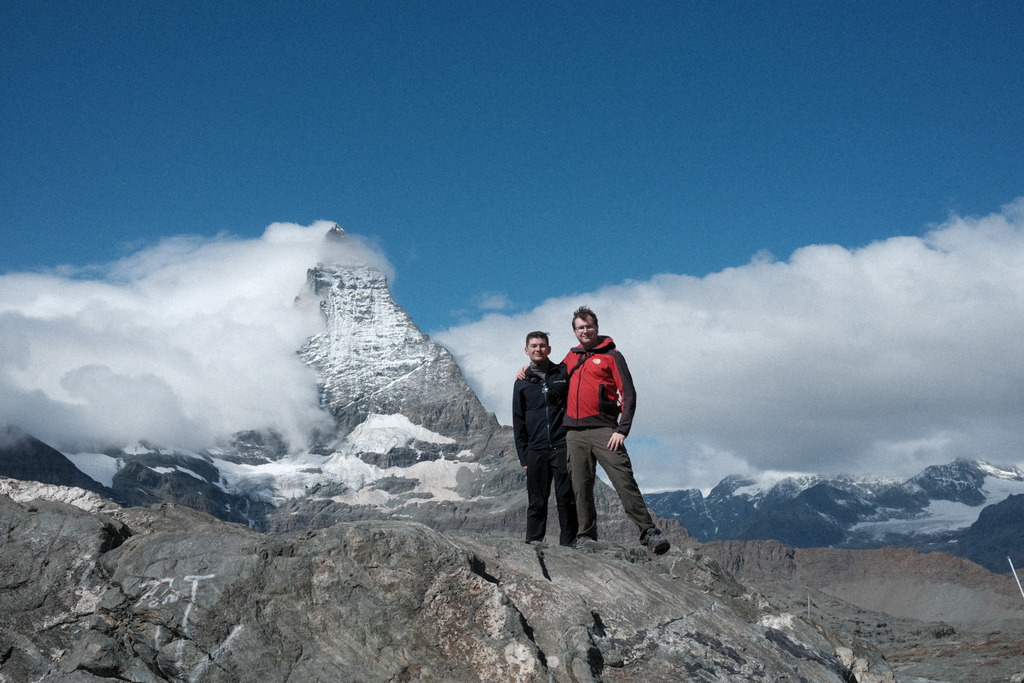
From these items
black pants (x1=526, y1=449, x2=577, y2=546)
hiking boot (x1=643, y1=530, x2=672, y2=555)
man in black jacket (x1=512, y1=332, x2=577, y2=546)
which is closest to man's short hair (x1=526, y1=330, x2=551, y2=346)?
man in black jacket (x1=512, y1=332, x2=577, y2=546)

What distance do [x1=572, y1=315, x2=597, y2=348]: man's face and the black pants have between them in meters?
1.49

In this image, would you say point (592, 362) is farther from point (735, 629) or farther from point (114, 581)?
point (114, 581)

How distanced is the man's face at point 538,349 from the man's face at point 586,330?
22.3 inches

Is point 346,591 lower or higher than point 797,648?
higher

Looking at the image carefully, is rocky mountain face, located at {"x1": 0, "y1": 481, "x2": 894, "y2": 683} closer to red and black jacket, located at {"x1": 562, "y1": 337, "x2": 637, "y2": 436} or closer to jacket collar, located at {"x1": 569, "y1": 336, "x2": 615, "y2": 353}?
red and black jacket, located at {"x1": 562, "y1": 337, "x2": 637, "y2": 436}

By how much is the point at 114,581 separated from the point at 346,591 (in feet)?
7.07

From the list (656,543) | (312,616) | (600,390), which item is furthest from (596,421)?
(312,616)

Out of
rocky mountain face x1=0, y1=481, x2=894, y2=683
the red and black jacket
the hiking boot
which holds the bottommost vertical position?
rocky mountain face x1=0, y1=481, x2=894, y2=683

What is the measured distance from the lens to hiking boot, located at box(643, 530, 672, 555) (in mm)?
9930

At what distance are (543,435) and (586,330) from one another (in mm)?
1547

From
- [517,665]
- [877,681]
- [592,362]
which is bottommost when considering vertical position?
[877,681]

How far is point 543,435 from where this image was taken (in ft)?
36.4

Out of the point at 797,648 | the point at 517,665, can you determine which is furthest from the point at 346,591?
the point at 797,648

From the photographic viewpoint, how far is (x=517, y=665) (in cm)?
705
